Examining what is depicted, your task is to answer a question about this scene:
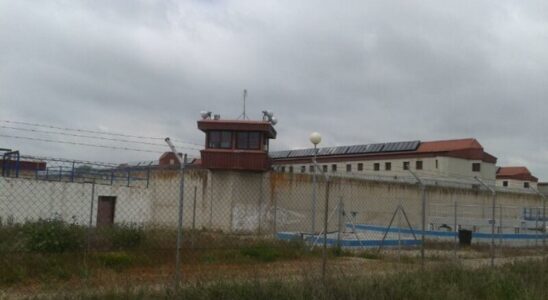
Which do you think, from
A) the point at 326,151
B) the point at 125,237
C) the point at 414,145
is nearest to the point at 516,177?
the point at 414,145

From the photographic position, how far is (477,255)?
60.4ft

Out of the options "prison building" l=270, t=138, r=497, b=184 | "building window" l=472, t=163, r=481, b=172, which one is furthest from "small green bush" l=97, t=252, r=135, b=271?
"building window" l=472, t=163, r=481, b=172

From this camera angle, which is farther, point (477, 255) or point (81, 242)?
point (477, 255)

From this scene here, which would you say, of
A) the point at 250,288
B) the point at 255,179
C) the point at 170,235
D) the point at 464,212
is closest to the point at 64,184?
the point at 255,179

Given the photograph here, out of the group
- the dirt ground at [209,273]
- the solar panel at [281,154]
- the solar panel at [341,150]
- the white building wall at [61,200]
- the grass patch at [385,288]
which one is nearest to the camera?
the grass patch at [385,288]

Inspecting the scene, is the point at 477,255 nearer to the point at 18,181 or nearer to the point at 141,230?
the point at 141,230

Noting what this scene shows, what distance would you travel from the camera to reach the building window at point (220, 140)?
Answer: 28.6m

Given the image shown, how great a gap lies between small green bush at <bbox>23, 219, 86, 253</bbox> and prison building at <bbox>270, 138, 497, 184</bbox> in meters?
44.8

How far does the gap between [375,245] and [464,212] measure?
20.6 m

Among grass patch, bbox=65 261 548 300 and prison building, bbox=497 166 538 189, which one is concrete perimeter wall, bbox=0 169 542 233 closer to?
grass patch, bbox=65 261 548 300

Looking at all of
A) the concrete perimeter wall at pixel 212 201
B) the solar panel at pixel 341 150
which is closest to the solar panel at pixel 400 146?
the solar panel at pixel 341 150

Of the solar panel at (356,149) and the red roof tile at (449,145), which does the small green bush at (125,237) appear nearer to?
the red roof tile at (449,145)

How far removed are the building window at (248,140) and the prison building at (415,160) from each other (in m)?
28.7

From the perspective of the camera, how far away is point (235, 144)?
28.5m
